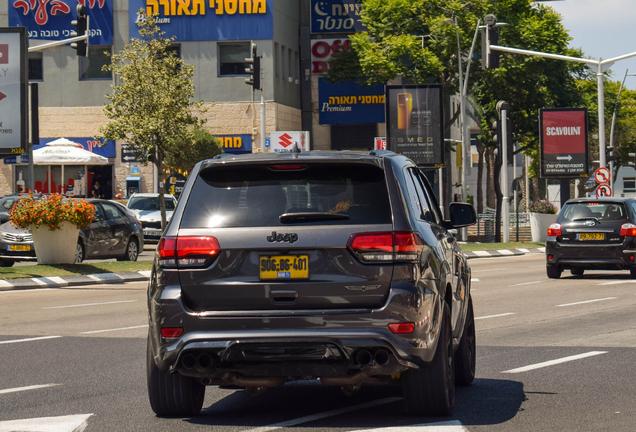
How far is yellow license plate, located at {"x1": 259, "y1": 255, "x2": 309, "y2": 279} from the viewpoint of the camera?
20.4ft

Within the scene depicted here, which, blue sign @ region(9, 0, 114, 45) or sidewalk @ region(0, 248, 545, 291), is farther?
blue sign @ region(9, 0, 114, 45)

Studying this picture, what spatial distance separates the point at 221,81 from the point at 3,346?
43645 millimetres

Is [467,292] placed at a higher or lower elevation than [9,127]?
lower

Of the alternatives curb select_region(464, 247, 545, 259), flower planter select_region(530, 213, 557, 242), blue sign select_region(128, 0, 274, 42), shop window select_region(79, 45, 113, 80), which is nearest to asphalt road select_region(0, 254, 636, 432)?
curb select_region(464, 247, 545, 259)

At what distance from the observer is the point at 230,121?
54.4 m

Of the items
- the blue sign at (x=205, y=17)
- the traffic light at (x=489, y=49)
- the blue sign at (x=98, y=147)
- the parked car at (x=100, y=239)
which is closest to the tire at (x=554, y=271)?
the traffic light at (x=489, y=49)

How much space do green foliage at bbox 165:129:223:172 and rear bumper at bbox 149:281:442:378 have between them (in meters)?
35.4

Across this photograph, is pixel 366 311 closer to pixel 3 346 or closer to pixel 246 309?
pixel 246 309

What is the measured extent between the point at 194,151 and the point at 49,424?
133 ft

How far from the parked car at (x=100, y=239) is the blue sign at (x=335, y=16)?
3420cm

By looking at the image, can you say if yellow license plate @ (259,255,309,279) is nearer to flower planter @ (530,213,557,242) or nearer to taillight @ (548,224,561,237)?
taillight @ (548,224,561,237)

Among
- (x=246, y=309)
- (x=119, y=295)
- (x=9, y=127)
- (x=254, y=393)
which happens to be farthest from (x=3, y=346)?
(x=9, y=127)

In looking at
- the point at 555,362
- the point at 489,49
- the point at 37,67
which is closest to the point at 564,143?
the point at 489,49

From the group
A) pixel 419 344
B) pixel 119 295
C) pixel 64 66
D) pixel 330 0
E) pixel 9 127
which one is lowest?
pixel 119 295
